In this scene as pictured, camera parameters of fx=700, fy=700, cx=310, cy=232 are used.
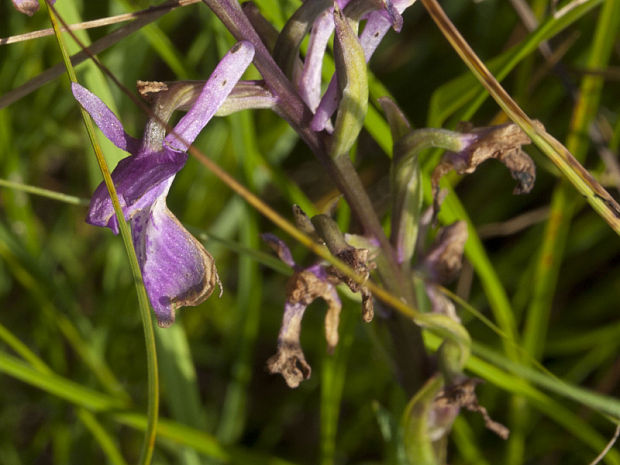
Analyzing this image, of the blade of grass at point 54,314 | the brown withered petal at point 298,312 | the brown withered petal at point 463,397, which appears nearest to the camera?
the brown withered petal at point 298,312

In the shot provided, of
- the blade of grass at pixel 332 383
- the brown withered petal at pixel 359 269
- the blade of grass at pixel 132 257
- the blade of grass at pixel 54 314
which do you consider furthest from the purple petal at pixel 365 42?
the blade of grass at pixel 54 314

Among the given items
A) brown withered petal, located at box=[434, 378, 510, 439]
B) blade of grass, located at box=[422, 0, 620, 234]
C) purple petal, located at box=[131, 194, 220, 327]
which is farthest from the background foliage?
purple petal, located at box=[131, 194, 220, 327]

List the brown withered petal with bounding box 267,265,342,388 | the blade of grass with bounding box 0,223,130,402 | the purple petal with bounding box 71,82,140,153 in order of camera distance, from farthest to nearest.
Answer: the blade of grass with bounding box 0,223,130,402, the brown withered petal with bounding box 267,265,342,388, the purple petal with bounding box 71,82,140,153

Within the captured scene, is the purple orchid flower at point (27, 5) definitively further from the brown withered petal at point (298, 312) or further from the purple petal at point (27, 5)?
the brown withered petal at point (298, 312)

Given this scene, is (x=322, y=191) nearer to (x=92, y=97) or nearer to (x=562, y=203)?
(x=562, y=203)

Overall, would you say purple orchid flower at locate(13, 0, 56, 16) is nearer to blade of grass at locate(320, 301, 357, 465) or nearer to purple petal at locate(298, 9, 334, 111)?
purple petal at locate(298, 9, 334, 111)

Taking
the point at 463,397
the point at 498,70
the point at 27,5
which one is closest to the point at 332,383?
the point at 463,397

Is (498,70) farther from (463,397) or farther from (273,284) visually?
(273,284)
